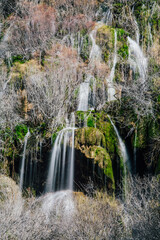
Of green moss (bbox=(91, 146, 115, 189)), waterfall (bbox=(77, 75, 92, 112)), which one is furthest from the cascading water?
green moss (bbox=(91, 146, 115, 189))

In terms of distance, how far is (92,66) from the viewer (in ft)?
52.1

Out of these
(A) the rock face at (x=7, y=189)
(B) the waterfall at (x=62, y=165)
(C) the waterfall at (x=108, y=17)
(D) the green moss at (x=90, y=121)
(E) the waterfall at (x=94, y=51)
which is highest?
(C) the waterfall at (x=108, y=17)

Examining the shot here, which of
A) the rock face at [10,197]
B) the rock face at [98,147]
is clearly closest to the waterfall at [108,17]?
the rock face at [98,147]

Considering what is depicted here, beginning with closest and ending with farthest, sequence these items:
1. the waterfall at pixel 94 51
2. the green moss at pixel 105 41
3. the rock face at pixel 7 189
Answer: the rock face at pixel 7 189 → the waterfall at pixel 94 51 → the green moss at pixel 105 41

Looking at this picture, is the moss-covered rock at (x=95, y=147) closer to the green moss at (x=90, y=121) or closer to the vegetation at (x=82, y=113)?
the vegetation at (x=82, y=113)

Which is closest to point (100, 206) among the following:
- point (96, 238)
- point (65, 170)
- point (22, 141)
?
point (96, 238)

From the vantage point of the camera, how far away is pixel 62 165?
381 inches

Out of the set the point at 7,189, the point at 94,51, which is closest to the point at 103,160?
the point at 7,189

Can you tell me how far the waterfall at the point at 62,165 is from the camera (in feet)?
31.3

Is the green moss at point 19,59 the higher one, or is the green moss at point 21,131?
the green moss at point 19,59

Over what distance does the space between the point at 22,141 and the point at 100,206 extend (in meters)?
6.27

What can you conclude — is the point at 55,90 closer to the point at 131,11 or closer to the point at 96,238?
the point at 96,238

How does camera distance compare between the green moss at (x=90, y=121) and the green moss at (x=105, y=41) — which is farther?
the green moss at (x=105, y=41)

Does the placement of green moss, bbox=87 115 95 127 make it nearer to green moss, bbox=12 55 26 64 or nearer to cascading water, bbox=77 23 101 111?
cascading water, bbox=77 23 101 111
